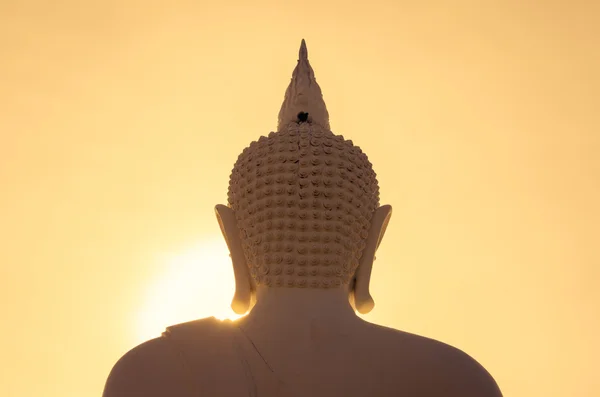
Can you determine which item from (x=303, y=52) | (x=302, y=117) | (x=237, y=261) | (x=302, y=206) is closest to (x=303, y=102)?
(x=302, y=117)

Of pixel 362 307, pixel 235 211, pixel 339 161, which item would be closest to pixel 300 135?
pixel 339 161

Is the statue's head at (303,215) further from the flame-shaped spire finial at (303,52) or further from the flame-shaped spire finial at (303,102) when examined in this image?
the flame-shaped spire finial at (303,52)

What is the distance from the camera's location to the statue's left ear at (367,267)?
4777mm

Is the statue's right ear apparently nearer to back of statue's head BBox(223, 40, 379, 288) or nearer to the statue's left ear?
back of statue's head BBox(223, 40, 379, 288)

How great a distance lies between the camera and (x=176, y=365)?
3.90 meters

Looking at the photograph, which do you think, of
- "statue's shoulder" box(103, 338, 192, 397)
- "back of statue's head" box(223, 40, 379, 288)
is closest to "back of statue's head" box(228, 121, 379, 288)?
"back of statue's head" box(223, 40, 379, 288)

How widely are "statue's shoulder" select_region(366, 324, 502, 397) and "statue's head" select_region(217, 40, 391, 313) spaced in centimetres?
59

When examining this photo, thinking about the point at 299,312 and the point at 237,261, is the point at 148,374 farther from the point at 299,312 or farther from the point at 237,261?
the point at 237,261

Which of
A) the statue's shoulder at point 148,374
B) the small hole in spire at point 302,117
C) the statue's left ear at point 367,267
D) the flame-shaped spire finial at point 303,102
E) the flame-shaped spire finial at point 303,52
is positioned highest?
the flame-shaped spire finial at point 303,52

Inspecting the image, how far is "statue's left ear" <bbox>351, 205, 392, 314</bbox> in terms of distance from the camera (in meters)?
4.78

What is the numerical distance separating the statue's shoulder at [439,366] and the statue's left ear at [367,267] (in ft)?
2.12

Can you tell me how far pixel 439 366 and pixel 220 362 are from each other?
1091mm

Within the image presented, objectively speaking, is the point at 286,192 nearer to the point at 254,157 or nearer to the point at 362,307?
the point at 254,157

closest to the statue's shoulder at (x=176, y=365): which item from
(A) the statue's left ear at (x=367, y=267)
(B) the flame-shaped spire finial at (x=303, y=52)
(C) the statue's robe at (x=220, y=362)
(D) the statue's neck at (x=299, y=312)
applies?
(C) the statue's robe at (x=220, y=362)
